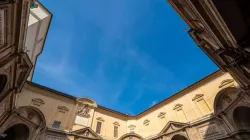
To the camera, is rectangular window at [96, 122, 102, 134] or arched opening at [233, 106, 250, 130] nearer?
arched opening at [233, 106, 250, 130]

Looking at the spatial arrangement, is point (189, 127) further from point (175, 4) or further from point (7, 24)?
point (7, 24)

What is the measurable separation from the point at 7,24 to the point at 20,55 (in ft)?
8.51

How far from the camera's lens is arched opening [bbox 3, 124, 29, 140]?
13125 mm

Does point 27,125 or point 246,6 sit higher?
point 27,125

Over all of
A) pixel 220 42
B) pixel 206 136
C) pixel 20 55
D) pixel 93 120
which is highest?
pixel 93 120

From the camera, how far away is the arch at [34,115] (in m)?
13.7

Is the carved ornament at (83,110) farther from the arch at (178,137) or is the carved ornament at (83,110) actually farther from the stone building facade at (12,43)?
the arch at (178,137)

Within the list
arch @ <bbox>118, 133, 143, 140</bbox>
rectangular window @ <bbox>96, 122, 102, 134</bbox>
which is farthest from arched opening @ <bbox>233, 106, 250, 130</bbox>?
rectangular window @ <bbox>96, 122, 102, 134</bbox>

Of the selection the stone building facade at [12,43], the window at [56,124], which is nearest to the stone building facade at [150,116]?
the window at [56,124]

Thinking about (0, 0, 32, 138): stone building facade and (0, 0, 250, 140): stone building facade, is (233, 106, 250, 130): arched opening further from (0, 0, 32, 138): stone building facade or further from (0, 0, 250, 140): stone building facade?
(0, 0, 32, 138): stone building facade

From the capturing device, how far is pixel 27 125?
13.1 meters

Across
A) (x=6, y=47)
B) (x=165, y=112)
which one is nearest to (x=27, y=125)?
(x=6, y=47)

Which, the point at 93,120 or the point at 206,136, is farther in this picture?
the point at 93,120

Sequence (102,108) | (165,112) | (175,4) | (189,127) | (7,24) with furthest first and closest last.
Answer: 1. (102,108)
2. (165,112)
3. (189,127)
4. (175,4)
5. (7,24)
